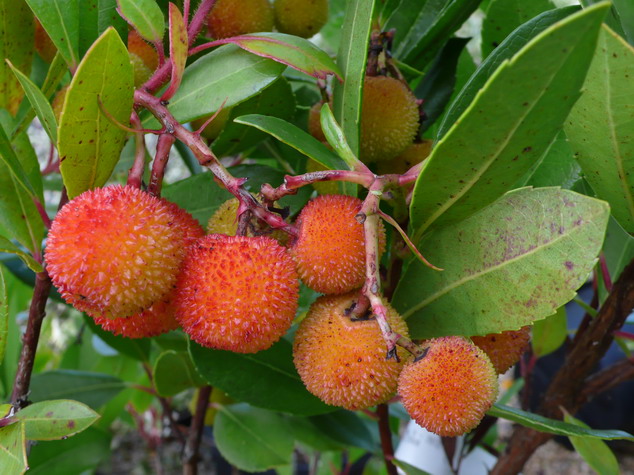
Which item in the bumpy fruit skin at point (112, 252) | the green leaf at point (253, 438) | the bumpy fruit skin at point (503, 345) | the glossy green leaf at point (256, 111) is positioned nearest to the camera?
the bumpy fruit skin at point (112, 252)

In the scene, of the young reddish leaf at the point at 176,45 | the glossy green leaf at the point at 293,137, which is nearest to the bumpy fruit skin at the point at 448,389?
the glossy green leaf at the point at 293,137

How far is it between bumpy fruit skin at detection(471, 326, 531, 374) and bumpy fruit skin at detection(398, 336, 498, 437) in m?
0.08

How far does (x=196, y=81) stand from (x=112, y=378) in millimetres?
587

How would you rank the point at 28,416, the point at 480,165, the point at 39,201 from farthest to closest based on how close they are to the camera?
1. the point at 39,201
2. the point at 28,416
3. the point at 480,165

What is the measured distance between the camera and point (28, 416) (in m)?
0.57

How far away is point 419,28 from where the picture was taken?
2.67 feet

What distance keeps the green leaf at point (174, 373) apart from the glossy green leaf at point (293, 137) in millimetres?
354

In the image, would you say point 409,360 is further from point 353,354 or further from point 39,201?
point 39,201

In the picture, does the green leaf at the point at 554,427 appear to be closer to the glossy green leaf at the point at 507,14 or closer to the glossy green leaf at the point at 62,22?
the glossy green leaf at the point at 507,14

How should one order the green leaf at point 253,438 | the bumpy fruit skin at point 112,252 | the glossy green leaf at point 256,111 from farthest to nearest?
the green leaf at point 253,438
the glossy green leaf at point 256,111
the bumpy fruit skin at point 112,252

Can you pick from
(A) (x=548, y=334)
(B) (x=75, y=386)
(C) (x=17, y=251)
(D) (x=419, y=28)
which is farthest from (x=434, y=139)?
(B) (x=75, y=386)

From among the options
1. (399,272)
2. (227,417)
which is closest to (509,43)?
(399,272)

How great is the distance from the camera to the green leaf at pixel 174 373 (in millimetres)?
792

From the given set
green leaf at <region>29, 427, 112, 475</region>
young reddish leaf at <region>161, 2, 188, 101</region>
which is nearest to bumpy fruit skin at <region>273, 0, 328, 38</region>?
young reddish leaf at <region>161, 2, 188, 101</region>
